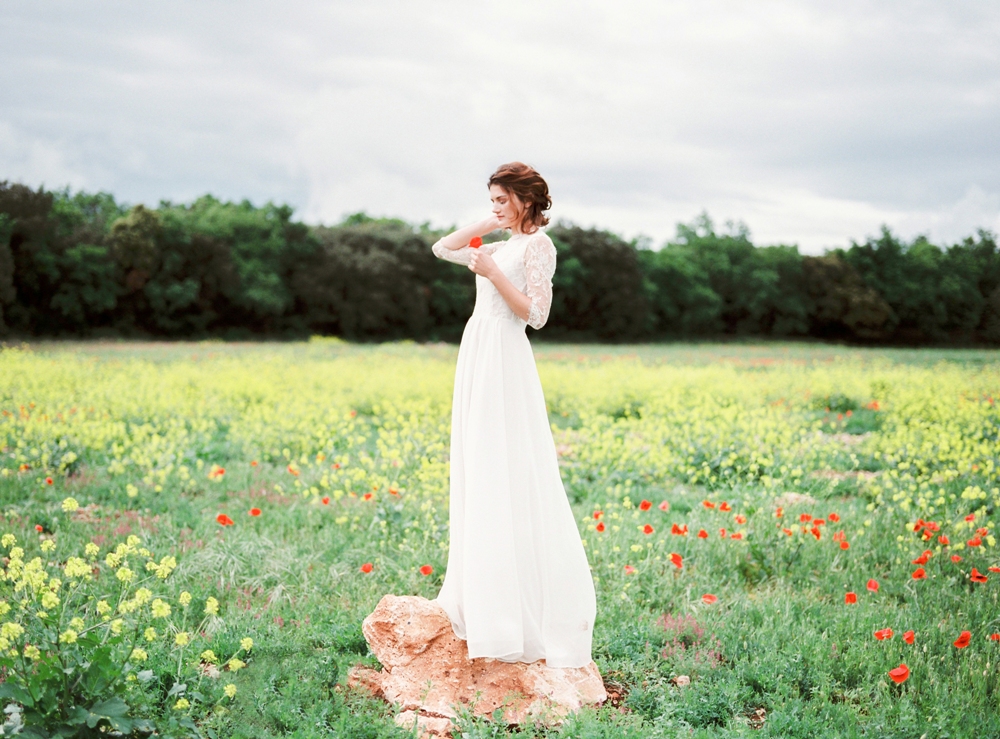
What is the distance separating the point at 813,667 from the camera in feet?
13.7

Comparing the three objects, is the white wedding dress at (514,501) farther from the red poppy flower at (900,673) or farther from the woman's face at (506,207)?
the red poppy flower at (900,673)

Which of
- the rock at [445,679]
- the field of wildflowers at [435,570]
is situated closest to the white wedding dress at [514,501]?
the rock at [445,679]

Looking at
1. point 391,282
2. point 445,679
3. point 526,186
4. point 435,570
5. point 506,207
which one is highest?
point 391,282

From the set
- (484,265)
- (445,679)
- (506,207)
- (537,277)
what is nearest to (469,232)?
(506,207)

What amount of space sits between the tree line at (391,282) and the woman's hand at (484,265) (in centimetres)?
3342

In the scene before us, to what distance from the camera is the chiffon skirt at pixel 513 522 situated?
3.76 metres

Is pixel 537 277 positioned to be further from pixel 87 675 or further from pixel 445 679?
pixel 87 675

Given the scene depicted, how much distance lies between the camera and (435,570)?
5.38 m

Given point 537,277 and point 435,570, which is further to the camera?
point 435,570

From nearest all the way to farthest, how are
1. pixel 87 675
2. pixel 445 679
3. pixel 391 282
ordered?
pixel 87 675 → pixel 445 679 → pixel 391 282

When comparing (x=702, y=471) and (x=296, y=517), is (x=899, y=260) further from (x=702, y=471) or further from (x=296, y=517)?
(x=296, y=517)

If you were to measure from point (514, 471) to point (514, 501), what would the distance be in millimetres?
160

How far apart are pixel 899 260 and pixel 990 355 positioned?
2846cm

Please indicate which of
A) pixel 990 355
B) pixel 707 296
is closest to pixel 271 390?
pixel 990 355
